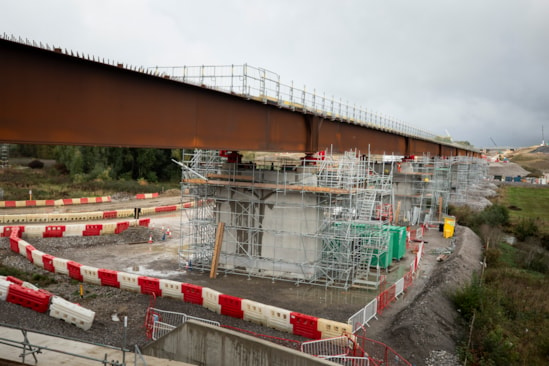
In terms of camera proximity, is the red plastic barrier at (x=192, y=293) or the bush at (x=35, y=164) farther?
the bush at (x=35, y=164)

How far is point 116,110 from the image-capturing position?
38.1ft

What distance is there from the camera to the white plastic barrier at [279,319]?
14797 millimetres

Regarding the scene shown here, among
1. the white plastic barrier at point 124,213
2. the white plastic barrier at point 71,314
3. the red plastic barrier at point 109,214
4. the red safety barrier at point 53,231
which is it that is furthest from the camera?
the white plastic barrier at point 124,213

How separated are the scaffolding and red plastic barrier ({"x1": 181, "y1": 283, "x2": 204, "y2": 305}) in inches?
168

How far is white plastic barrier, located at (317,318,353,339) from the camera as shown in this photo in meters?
13.7

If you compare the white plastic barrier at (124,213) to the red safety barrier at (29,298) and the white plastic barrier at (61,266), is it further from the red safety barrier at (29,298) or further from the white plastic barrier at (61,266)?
the red safety barrier at (29,298)

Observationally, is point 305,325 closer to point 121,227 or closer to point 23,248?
point 23,248

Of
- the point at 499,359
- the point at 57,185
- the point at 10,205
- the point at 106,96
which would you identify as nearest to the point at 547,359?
the point at 499,359

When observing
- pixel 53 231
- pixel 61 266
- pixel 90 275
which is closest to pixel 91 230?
pixel 53 231

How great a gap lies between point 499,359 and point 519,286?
1050cm

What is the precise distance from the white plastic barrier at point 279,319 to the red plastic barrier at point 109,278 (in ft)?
23.3

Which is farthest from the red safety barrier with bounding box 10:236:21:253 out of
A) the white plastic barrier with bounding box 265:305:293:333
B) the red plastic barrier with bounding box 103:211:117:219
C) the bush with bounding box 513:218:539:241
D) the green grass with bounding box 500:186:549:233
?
the green grass with bounding box 500:186:549:233

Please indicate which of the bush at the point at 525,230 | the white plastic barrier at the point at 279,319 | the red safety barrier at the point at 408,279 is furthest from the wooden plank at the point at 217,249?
the bush at the point at 525,230

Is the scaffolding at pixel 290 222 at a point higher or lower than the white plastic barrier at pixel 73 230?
higher
